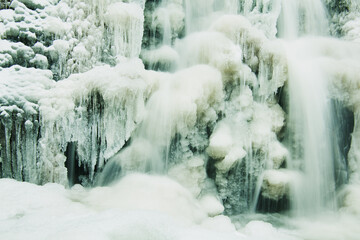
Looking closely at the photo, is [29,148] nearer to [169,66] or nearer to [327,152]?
[169,66]

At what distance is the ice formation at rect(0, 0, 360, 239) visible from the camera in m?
3.98

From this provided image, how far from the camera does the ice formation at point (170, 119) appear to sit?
3982 millimetres

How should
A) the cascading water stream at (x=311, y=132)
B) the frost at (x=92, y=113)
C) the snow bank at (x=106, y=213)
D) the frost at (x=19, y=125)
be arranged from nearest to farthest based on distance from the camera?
the snow bank at (x=106, y=213) → the frost at (x=19, y=125) → the frost at (x=92, y=113) → the cascading water stream at (x=311, y=132)

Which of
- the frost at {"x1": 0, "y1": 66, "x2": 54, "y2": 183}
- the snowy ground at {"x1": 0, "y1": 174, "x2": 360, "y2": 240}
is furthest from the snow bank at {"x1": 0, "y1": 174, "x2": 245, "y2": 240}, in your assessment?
the frost at {"x1": 0, "y1": 66, "x2": 54, "y2": 183}

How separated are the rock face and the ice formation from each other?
0.07ft

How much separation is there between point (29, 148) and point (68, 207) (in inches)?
48.0

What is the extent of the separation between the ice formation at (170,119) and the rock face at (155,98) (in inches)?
0.8

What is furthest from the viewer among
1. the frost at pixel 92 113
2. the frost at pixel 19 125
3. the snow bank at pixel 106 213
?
the frost at pixel 92 113

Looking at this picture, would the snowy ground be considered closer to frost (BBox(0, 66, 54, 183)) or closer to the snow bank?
the snow bank

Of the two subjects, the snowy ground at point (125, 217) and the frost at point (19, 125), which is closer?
the snowy ground at point (125, 217)

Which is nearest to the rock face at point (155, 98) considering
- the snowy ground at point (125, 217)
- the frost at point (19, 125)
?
the frost at point (19, 125)

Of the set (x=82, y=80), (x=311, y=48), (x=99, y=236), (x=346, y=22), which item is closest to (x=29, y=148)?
(x=82, y=80)

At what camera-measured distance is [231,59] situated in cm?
561

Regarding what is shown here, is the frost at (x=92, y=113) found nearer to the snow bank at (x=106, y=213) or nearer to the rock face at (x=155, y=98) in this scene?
the rock face at (x=155, y=98)
